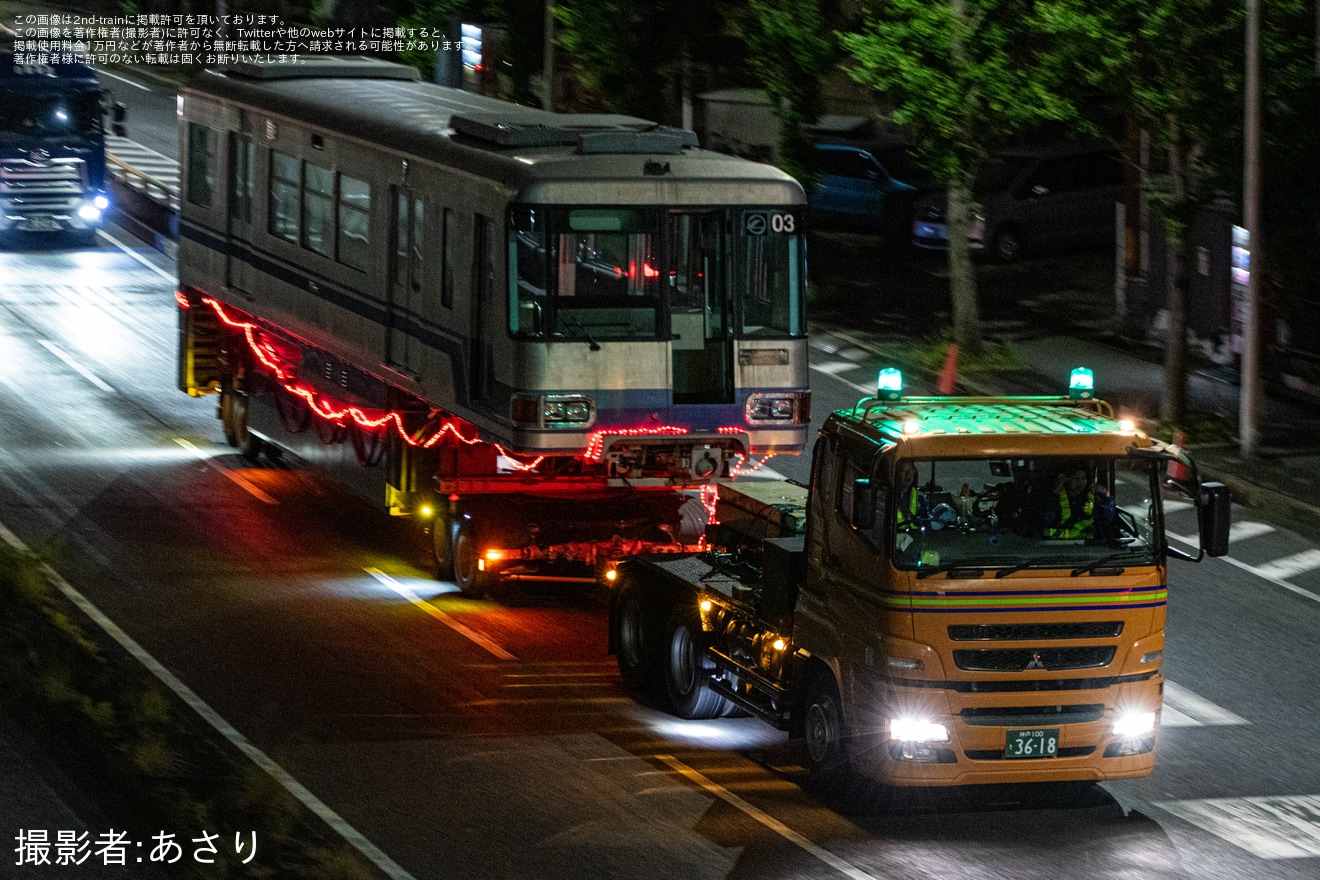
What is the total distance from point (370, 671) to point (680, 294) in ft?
13.4

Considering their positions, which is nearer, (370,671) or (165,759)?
(165,759)

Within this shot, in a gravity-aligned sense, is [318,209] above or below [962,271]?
above

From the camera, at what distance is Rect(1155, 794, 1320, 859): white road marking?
516 inches

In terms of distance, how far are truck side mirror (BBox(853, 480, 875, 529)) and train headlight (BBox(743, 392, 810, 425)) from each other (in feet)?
17.9

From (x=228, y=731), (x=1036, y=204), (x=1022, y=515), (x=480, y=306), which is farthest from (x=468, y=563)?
(x=1036, y=204)

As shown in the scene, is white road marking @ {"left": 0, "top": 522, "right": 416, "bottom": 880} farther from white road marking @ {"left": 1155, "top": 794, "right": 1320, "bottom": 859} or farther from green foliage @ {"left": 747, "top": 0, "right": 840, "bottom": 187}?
green foliage @ {"left": 747, "top": 0, "right": 840, "bottom": 187}

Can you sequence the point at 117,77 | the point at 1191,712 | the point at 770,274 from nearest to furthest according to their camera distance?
the point at 1191,712 → the point at 770,274 → the point at 117,77

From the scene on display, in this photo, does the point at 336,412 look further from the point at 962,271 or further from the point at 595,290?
the point at 962,271

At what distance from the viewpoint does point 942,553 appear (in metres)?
12.8

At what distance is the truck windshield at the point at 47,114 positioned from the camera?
3778cm

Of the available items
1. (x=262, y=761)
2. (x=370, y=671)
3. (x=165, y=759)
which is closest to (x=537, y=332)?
(x=370, y=671)

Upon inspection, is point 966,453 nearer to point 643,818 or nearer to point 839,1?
point 643,818

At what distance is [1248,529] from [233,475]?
35.3 feet

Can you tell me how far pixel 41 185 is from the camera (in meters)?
37.7
